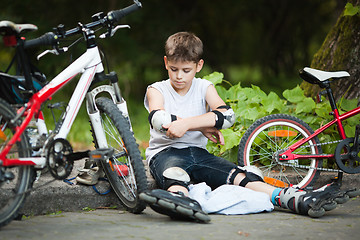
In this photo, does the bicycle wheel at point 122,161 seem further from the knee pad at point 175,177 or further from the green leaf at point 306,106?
the green leaf at point 306,106

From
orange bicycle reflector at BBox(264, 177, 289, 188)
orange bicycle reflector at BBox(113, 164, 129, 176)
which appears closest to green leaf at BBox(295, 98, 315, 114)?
orange bicycle reflector at BBox(264, 177, 289, 188)

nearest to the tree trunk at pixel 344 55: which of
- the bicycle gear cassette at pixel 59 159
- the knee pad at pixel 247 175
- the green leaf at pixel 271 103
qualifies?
the green leaf at pixel 271 103

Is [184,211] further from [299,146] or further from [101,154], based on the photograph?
[299,146]

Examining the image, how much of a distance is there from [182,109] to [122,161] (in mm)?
638

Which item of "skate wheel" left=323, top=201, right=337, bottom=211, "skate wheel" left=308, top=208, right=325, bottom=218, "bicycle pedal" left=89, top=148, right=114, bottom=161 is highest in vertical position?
"bicycle pedal" left=89, top=148, right=114, bottom=161

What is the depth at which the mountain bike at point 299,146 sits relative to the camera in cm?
402

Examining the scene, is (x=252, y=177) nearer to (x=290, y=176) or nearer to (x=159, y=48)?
(x=290, y=176)

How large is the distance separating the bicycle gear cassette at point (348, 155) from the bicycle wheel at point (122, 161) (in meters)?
1.55

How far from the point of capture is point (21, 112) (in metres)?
3.01

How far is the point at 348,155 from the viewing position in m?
3.99

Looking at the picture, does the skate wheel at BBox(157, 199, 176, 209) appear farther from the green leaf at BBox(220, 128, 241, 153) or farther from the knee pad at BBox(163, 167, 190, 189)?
the green leaf at BBox(220, 128, 241, 153)

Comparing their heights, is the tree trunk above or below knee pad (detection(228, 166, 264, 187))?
above

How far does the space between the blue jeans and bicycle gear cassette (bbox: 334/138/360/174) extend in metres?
0.81

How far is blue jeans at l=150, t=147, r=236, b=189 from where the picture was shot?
378 centimetres
